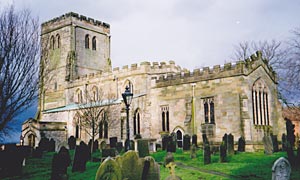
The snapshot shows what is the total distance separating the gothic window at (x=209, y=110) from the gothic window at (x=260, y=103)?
9.67 ft

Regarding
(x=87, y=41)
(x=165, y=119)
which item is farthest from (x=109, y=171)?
(x=87, y=41)

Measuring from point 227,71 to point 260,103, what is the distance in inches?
145

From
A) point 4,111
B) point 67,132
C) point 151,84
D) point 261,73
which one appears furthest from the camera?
point 67,132

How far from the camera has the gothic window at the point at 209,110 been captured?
82.9ft

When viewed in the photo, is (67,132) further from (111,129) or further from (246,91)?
(246,91)

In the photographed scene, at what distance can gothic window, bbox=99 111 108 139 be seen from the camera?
98.9 ft

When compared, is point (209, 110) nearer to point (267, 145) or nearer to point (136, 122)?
point (136, 122)

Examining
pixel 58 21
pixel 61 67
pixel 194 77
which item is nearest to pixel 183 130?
pixel 194 77

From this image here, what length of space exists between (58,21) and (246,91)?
3062cm

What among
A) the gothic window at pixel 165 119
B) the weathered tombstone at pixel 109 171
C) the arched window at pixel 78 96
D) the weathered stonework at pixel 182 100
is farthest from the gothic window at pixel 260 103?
the arched window at pixel 78 96

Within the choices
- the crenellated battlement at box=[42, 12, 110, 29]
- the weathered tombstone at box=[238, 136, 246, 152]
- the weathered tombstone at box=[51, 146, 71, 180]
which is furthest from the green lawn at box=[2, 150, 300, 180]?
the crenellated battlement at box=[42, 12, 110, 29]

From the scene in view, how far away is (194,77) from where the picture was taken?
86.7 feet

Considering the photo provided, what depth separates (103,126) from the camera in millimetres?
31391

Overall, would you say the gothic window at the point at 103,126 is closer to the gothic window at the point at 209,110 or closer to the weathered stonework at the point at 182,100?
the weathered stonework at the point at 182,100
